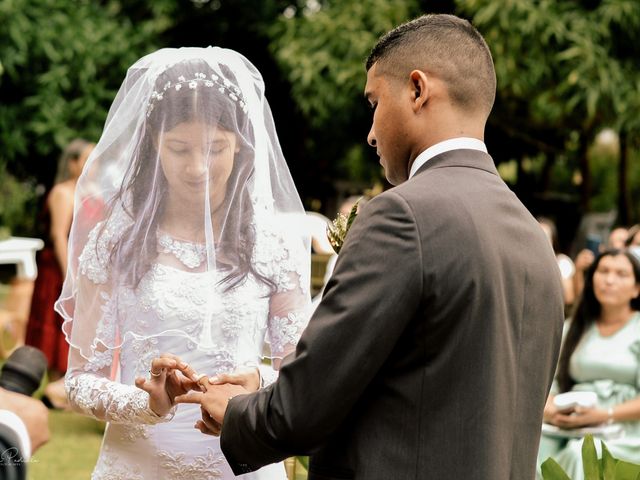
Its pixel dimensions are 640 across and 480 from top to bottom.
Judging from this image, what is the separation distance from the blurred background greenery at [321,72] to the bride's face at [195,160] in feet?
32.4

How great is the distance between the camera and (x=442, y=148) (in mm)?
2045

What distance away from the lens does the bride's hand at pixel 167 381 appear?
2.43 meters

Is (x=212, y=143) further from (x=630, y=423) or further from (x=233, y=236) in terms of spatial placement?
(x=630, y=423)

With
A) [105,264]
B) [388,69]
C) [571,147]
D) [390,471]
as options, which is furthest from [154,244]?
[571,147]

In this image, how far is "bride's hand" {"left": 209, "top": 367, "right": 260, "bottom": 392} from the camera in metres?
2.35

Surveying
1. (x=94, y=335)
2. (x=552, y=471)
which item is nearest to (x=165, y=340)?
(x=94, y=335)

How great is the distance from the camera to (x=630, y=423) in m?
5.29

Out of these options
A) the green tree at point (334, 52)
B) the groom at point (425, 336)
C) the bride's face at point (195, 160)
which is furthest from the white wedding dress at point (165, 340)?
the green tree at point (334, 52)

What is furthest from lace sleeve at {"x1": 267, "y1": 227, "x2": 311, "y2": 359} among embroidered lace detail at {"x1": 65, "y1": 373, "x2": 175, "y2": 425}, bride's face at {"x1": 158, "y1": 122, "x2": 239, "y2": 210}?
embroidered lace detail at {"x1": 65, "y1": 373, "x2": 175, "y2": 425}

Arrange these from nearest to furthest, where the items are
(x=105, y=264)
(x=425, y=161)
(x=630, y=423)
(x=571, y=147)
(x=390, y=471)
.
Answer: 1. (x=390, y=471)
2. (x=425, y=161)
3. (x=105, y=264)
4. (x=630, y=423)
5. (x=571, y=147)

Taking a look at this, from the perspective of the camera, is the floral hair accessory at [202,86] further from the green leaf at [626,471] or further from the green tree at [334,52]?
the green tree at [334,52]

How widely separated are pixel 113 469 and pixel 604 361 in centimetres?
345

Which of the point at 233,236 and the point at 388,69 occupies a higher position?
the point at 388,69

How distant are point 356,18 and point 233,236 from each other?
1158 cm
